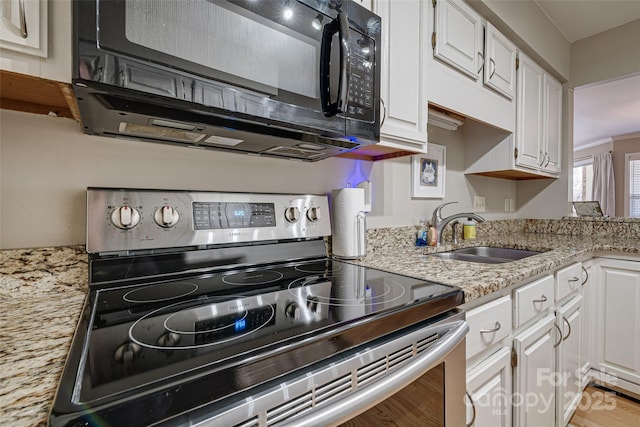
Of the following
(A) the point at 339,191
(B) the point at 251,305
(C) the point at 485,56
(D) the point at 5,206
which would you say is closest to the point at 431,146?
(C) the point at 485,56

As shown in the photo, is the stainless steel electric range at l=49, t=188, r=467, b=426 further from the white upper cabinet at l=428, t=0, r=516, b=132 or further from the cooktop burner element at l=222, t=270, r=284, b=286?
the white upper cabinet at l=428, t=0, r=516, b=132

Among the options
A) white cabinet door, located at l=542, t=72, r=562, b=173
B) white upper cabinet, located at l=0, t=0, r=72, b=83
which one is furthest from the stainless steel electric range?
white cabinet door, located at l=542, t=72, r=562, b=173

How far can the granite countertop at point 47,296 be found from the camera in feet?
1.19

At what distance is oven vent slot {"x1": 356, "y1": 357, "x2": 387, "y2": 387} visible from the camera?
1.81ft

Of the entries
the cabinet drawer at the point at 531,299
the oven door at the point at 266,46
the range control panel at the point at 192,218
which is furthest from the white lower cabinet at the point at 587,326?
the oven door at the point at 266,46

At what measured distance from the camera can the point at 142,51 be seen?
56 centimetres

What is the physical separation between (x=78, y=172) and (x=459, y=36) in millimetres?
1622

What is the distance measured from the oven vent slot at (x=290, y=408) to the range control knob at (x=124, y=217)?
634 mm

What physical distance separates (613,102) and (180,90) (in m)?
4.96

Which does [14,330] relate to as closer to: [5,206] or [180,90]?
[5,206]

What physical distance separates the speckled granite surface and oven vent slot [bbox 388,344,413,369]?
53 cm

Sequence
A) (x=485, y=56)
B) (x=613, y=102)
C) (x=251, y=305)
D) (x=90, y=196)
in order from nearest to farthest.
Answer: (x=251, y=305)
(x=90, y=196)
(x=485, y=56)
(x=613, y=102)

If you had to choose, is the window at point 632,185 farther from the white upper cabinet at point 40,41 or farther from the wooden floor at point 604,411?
the white upper cabinet at point 40,41

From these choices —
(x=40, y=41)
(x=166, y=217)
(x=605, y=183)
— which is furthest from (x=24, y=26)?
(x=605, y=183)
